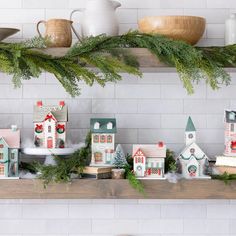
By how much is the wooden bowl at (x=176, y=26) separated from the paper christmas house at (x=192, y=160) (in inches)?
19.0

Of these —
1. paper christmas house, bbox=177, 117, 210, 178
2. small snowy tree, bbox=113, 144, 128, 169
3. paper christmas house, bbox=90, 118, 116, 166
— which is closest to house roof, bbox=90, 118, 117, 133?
paper christmas house, bbox=90, 118, 116, 166

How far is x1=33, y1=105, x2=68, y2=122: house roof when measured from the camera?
104 inches

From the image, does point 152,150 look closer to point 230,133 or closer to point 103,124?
point 103,124

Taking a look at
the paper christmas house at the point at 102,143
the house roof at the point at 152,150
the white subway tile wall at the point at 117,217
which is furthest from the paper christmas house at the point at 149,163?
the white subway tile wall at the point at 117,217

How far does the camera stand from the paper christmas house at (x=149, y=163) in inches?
101

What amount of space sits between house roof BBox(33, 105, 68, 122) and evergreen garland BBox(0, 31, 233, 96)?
10.4 inches

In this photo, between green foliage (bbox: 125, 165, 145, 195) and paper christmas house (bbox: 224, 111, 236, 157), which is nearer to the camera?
green foliage (bbox: 125, 165, 145, 195)

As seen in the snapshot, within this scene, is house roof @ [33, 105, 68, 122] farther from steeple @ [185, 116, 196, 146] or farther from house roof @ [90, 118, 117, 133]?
steeple @ [185, 116, 196, 146]

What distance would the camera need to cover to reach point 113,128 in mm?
2656

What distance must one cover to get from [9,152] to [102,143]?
428 mm

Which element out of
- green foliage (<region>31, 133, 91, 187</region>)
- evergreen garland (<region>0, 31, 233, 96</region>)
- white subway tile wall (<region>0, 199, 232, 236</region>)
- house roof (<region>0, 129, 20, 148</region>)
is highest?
evergreen garland (<region>0, 31, 233, 96</region>)

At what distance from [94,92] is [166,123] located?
Result: 1.30ft

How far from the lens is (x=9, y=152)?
102 inches

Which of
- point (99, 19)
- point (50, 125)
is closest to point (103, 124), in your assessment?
point (50, 125)
